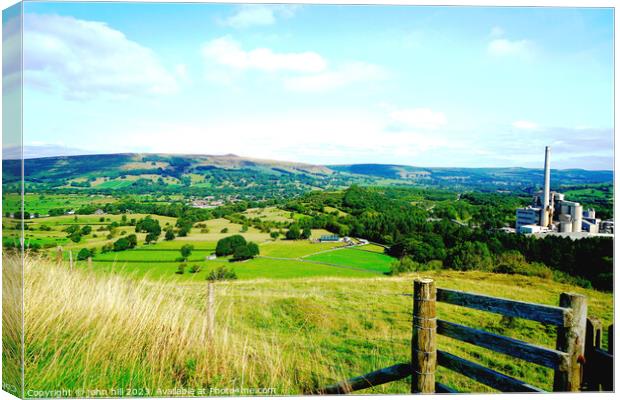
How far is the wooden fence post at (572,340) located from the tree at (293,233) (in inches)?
143

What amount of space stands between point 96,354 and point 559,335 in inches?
172

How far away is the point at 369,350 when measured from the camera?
5684mm

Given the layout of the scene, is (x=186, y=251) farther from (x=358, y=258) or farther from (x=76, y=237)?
(x=358, y=258)

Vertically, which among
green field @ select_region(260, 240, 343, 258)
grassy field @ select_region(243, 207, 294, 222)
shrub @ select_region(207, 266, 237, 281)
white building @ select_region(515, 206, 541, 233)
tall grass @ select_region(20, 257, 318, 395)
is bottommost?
tall grass @ select_region(20, 257, 318, 395)

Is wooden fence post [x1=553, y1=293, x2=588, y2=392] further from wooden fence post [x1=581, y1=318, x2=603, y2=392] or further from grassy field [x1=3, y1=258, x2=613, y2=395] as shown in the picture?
grassy field [x1=3, y1=258, x2=613, y2=395]

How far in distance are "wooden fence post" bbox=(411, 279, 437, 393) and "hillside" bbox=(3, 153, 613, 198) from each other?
2.83m

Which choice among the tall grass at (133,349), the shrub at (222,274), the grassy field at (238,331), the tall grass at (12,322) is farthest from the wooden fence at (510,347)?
the tall grass at (12,322)

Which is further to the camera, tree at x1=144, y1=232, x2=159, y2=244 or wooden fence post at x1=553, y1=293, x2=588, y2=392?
tree at x1=144, y1=232, x2=159, y2=244

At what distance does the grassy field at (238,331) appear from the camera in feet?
15.8

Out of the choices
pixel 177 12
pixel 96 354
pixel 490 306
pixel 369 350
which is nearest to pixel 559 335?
pixel 490 306

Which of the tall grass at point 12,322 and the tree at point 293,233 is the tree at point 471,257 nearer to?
the tree at point 293,233

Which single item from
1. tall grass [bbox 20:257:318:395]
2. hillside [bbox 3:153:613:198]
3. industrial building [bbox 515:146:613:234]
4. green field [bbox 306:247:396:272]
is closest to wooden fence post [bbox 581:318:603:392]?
industrial building [bbox 515:146:613:234]

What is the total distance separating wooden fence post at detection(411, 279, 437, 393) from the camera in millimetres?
3979

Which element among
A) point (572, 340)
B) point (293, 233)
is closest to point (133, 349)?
point (293, 233)
